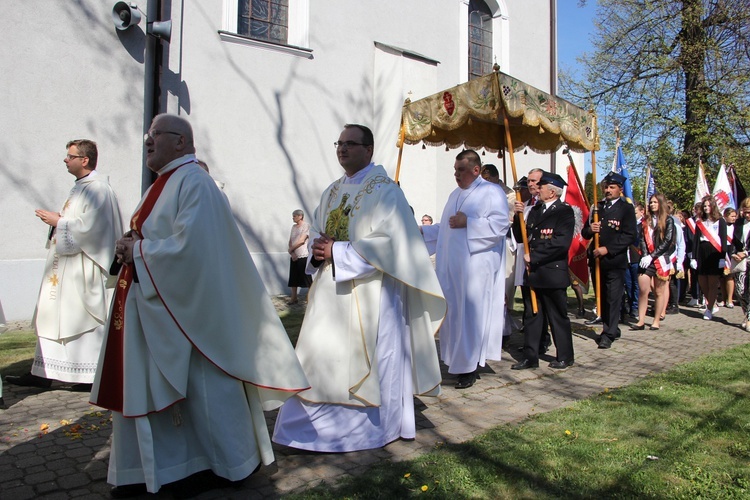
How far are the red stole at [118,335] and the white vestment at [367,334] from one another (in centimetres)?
112

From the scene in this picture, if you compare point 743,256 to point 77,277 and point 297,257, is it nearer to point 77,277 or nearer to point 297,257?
point 297,257

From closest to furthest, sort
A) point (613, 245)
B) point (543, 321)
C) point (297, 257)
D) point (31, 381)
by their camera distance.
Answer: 1. point (31, 381)
2. point (543, 321)
3. point (613, 245)
4. point (297, 257)

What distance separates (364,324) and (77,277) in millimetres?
3002

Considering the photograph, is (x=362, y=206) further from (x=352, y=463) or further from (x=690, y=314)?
(x=690, y=314)

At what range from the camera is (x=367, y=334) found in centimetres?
409

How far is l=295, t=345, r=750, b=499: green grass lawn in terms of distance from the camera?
11.3 feet

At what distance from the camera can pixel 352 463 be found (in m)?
3.88

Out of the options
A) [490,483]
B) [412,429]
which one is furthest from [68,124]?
[490,483]

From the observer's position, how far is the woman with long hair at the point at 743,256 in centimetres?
961

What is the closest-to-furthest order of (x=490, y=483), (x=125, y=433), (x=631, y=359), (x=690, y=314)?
(x=125, y=433) → (x=490, y=483) → (x=631, y=359) → (x=690, y=314)

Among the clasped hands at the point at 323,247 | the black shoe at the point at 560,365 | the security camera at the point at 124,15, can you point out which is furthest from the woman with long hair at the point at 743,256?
the security camera at the point at 124,15

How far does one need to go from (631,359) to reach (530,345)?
1.44 meters

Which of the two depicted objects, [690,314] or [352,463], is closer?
[352,463]

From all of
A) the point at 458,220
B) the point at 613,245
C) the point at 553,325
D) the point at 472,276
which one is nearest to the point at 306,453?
the point at 472,276
